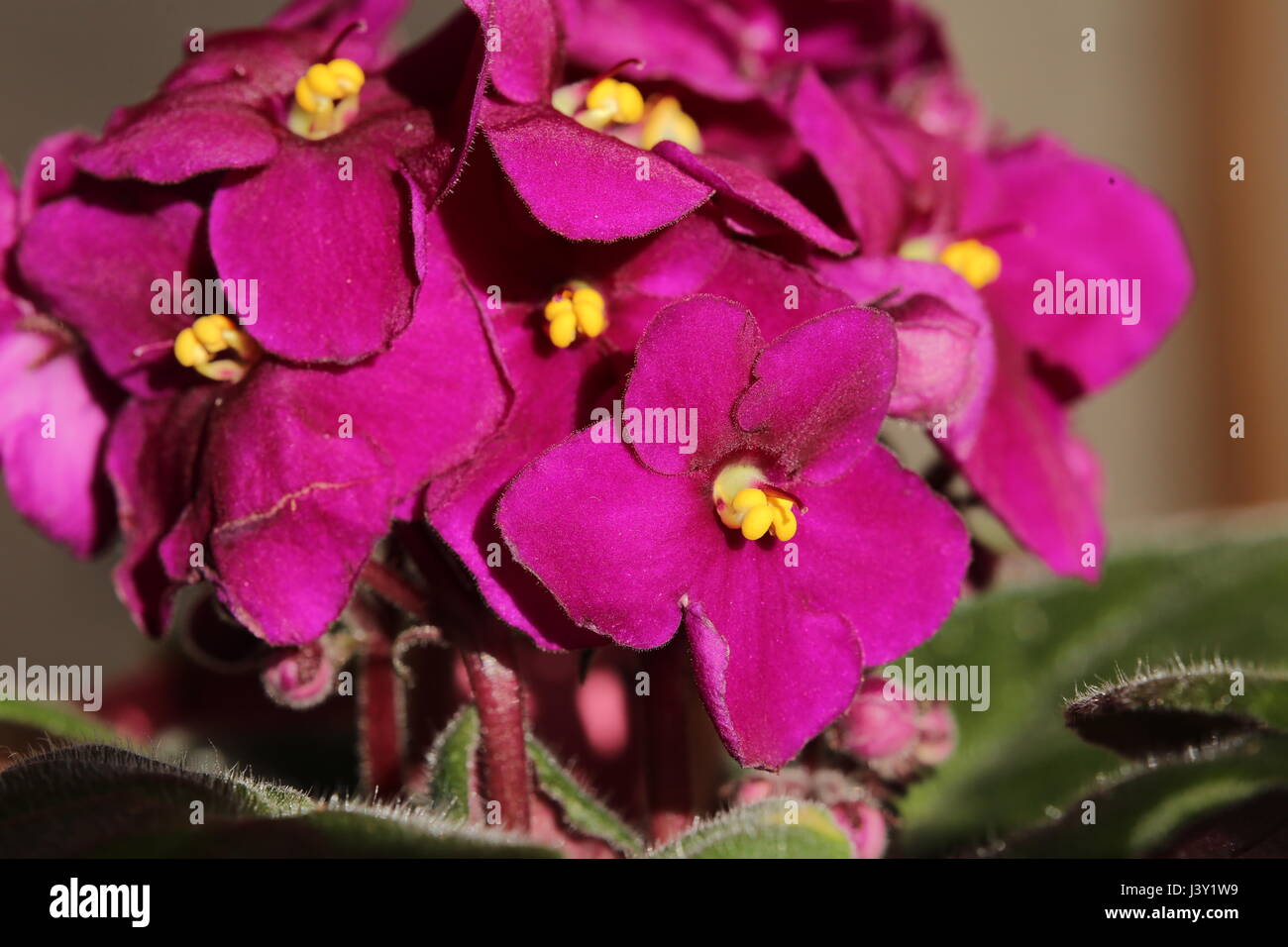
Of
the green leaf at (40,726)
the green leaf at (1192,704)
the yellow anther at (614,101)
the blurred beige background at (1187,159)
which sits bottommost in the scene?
the green leaf at (1192,704)

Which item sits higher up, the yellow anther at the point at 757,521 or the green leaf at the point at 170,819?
the yellow anther at the point at 757,521

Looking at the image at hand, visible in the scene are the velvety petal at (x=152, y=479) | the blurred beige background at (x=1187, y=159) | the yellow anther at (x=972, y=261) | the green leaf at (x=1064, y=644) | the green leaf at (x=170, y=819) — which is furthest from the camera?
the blurred beige background at (x=1187, y=159)

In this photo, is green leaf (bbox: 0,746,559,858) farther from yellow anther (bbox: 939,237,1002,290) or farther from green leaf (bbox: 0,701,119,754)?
yellow anther (bbox: 939,237,1002,290)

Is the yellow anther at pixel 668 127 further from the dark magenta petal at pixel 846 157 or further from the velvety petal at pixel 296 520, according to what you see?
the velvety petal at pixel 296 520

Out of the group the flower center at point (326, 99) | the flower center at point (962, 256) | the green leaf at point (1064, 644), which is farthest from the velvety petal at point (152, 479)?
the green leaf at point (1064, 644)

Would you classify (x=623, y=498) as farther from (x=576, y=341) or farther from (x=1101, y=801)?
(x=1101, y=801)

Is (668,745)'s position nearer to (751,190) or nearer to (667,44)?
(751,190)
